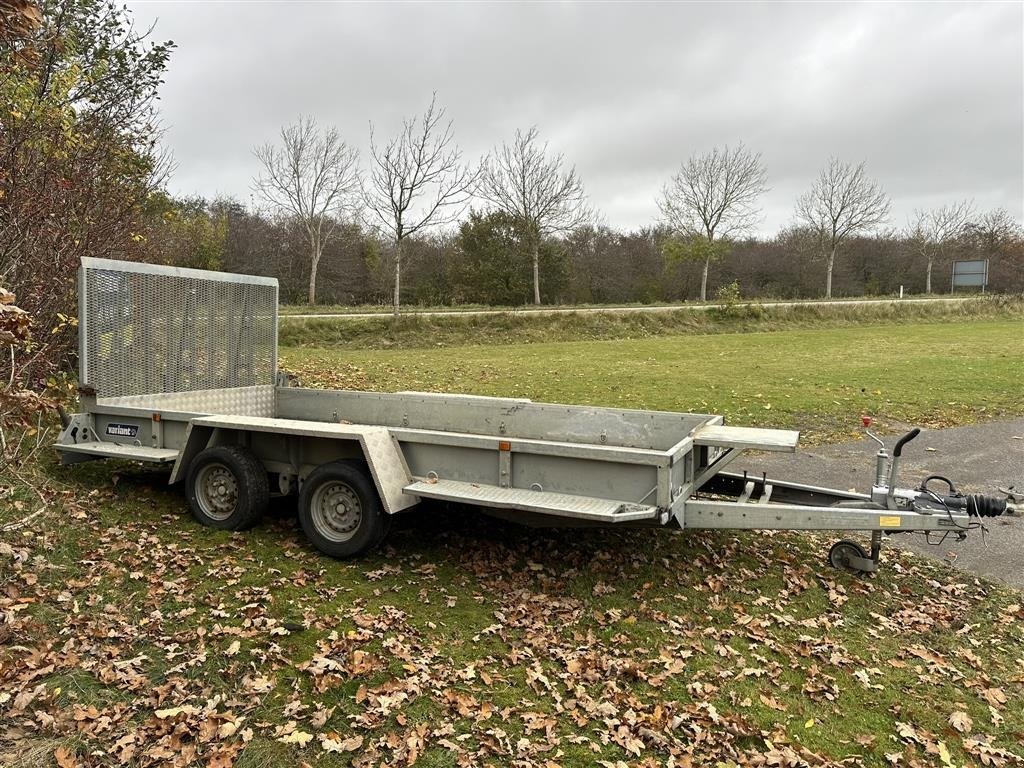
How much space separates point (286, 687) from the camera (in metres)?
3.46

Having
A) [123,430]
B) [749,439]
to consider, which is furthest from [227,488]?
[749,439]

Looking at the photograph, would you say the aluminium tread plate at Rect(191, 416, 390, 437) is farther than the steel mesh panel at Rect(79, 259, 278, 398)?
No

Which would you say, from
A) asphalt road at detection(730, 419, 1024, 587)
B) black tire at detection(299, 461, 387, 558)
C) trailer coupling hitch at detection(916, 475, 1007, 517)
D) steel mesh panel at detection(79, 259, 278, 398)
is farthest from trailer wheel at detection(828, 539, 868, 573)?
steel mesh panel at detection(79, 259, 278, 398)

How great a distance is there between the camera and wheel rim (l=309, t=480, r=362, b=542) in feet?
16.0

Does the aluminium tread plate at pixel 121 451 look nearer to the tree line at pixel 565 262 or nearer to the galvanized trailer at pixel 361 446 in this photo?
the galvanized trailer at pixel 361 446

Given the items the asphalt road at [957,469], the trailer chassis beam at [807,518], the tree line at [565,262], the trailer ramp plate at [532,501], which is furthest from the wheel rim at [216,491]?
the tree line at [565,262]

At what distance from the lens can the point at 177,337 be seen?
6.30 m

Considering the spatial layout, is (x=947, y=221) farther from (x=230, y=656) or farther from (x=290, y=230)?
(x=230, y=656)

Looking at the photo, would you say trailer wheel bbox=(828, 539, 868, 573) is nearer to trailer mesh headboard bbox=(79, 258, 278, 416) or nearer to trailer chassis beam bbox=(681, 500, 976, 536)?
trailer chassis beam bbox=(681, 500, 976, 536)

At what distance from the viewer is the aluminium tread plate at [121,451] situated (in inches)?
215

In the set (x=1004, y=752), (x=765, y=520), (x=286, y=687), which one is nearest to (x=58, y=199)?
(x=286, y=687)

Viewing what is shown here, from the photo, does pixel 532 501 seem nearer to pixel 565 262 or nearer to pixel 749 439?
pixel 749 439

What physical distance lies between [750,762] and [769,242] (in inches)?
2182

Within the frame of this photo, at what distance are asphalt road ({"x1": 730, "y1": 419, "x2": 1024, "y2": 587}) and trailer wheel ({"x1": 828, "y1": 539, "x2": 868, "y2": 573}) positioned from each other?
98 cm
